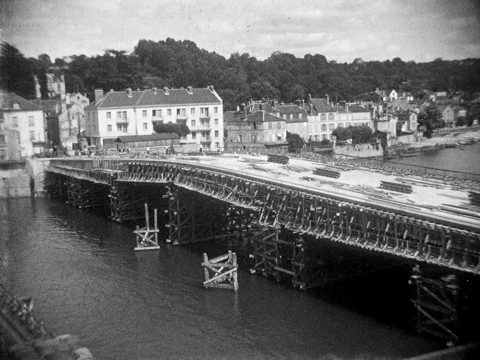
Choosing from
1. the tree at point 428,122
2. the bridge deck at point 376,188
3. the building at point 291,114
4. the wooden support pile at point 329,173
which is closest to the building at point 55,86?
the building at point 291,114

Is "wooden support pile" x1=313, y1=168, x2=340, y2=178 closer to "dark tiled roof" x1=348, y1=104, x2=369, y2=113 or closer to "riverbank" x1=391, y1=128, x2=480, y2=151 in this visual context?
"riverbank" x1=391, y1=128, x2=480, y2=151

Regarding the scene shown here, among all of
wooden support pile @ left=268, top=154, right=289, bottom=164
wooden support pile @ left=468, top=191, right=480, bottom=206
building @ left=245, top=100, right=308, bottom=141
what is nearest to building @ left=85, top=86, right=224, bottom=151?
building @ left=245, top=100, right=308, bottom=141

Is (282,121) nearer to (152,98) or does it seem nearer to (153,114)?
(153,114)

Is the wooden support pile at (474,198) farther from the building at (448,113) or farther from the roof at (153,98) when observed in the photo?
the roof at (153,98)

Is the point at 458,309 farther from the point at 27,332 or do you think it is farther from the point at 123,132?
the point at 123,132

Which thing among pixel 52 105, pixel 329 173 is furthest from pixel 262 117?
pixel 329 173

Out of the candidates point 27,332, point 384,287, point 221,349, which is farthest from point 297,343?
point 27,332
